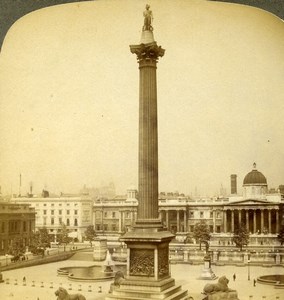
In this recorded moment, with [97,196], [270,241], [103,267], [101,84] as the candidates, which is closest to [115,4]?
[101,84]

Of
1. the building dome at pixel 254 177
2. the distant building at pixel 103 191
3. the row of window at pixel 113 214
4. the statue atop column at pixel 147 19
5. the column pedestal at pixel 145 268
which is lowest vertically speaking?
the column pedestal at pixel 145 268

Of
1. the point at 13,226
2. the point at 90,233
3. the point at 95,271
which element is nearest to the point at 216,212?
the point at 90,233

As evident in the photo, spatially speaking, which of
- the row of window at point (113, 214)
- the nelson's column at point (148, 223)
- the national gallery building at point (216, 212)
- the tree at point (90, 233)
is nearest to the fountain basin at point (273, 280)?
the national gallery building at point (216, 212)

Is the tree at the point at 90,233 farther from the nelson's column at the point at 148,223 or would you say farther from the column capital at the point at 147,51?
the column capital at the point at 147,51

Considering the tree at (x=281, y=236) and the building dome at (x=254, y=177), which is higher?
the building dome at (x=254, y=177)

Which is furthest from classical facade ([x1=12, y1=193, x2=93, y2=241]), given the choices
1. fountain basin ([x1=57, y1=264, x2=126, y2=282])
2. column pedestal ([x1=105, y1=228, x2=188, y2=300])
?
column pedestal ([x1=105, y1=228, x2=188, y2=300])

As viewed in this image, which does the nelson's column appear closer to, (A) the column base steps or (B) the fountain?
(A) the column base steps
